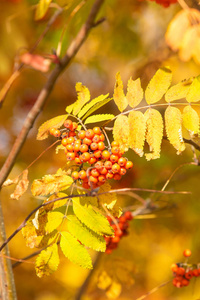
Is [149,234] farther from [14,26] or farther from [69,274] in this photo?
[14,26]

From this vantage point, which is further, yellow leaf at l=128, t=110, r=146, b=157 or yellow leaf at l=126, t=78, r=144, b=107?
yellow leaf at l=126, t=78, r=144, b=107

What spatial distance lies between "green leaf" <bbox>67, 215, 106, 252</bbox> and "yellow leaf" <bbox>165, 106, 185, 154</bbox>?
0.46 meters

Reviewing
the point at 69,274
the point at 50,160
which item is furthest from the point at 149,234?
the point at 50,160

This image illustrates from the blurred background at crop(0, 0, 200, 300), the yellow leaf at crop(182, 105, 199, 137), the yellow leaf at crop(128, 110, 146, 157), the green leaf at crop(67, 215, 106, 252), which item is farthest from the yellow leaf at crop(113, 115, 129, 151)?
the blurred background at crop(0, 0, 200, 300)

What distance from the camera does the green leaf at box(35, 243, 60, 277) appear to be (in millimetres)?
1325

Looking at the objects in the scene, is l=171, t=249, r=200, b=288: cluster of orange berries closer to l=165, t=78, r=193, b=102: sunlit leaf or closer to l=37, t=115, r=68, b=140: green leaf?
l=165, t=78, r=193, b=102: sunlit leaf

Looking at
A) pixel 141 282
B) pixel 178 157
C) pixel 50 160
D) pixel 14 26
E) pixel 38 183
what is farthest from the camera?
pixel 141 282

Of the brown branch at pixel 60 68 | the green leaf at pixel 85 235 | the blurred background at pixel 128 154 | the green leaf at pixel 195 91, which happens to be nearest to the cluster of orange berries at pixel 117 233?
the blurred background at pixel 128 154

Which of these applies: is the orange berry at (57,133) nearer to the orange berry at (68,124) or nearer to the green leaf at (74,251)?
the orange berry at (68,124)

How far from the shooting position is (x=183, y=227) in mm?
3887

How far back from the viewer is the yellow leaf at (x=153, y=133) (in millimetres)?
1368

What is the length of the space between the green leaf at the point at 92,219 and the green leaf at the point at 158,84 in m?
0.50

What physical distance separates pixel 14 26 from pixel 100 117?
4.77ft

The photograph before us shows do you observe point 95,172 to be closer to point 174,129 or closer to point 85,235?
point 85,235
